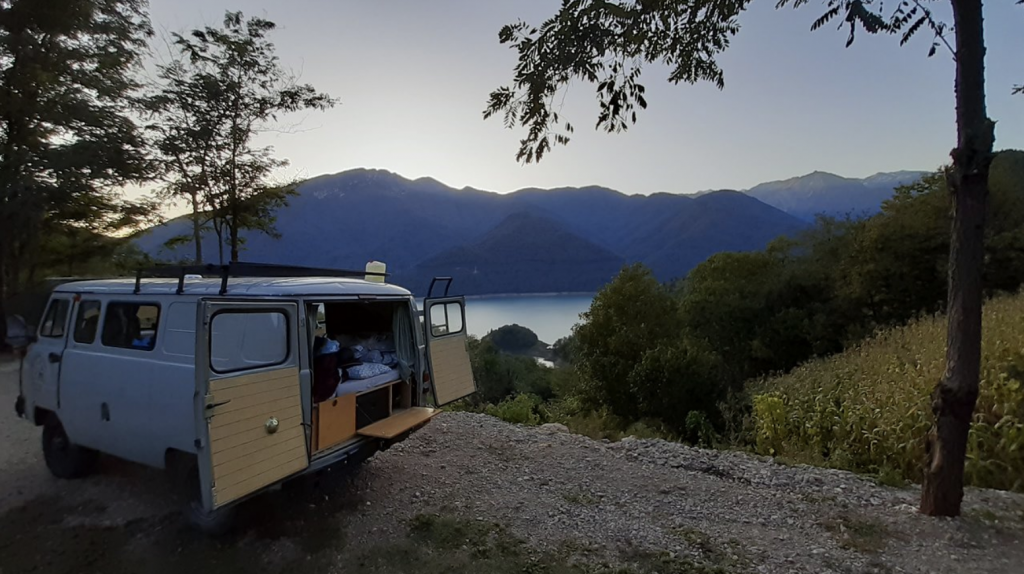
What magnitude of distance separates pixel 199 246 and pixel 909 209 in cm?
2561

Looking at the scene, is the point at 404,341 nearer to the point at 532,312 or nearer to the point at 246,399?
the point at 246,399

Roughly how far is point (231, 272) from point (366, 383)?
1727mm

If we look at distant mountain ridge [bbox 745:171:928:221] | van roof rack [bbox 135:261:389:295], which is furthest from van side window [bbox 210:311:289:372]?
distant mountain ridge [bbox 745:171:928:221]

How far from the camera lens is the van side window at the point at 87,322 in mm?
5043

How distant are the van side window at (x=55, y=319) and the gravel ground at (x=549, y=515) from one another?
5.09 ft

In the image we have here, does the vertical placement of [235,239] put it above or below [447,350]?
above

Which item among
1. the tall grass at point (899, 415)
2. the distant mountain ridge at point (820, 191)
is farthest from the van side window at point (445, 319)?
the distant mountain ridge at point (820, 191)

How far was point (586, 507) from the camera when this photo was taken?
197 inches

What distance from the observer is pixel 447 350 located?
21.3 ft

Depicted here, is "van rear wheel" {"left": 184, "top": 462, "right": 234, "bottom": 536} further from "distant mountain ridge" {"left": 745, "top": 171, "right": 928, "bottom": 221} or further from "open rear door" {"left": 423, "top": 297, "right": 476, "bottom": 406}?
"distant mountain ridge" {"left": 745, "top": 171, "right": 928, "bottom": 221}

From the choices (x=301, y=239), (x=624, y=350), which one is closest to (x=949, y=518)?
(x=624, y=350)

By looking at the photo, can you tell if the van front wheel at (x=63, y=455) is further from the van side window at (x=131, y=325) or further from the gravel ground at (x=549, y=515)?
the van side window at (x=131, y=325)

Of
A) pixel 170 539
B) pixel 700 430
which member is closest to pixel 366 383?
pixel 170 539

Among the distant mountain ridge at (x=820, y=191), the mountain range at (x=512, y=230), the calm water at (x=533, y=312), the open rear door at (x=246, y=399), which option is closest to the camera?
the open rear door at (x=246, y=399)
